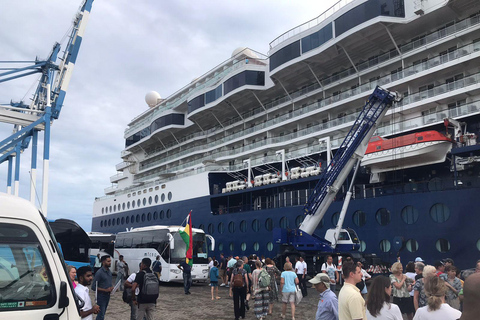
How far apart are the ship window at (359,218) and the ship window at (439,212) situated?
10.9ft

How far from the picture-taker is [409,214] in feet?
57.9

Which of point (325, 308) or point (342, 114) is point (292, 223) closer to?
point (342, 114)

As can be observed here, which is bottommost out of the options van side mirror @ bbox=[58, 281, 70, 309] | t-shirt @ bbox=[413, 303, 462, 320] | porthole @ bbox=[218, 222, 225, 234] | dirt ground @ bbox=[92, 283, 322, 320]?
dirt ground @ bbox=[92, 283, 322, 320]

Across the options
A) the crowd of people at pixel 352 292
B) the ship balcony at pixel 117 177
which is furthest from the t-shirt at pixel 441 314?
the ship balcony at pixel 117 177

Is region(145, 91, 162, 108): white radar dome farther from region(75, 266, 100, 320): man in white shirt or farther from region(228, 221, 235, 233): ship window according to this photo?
region(75, 266, 100, 320): man in white shirt

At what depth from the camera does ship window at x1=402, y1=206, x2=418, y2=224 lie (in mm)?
17391

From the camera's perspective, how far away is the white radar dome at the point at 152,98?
4712 cm

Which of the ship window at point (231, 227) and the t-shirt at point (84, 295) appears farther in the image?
the ship window at point (231, 227)

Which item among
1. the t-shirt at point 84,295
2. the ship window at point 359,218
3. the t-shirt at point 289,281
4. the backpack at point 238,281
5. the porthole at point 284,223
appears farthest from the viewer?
the porthole at point 284,223

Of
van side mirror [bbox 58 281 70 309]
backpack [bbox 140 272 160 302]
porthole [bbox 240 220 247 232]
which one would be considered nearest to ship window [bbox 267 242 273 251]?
porthole [bbox 240 220 247 232]

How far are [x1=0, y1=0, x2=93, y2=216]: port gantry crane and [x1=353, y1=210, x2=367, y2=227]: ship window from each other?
54.7 feet

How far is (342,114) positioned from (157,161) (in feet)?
71.1

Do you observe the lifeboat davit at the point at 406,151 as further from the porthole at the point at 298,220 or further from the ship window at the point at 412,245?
the porthole at the point at 298,220

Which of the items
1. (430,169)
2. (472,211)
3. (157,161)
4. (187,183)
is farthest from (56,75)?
(472,211)
